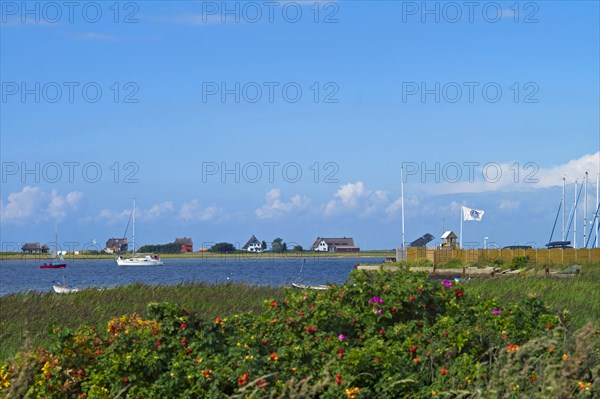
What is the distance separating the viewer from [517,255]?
69.5 meters

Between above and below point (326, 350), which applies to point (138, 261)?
above

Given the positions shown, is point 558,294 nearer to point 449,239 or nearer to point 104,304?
point 104,304

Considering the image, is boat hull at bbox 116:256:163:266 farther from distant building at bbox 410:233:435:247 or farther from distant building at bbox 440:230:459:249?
distant building at bbox 440:230:459:249

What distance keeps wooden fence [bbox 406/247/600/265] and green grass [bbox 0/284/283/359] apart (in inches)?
1718

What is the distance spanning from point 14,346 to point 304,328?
25.5 ft

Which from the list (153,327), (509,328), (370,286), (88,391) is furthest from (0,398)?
(509,328)

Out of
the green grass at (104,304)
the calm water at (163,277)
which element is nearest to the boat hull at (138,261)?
the calm water at (163,277)

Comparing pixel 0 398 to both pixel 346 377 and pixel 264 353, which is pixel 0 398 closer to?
pixel 264 353

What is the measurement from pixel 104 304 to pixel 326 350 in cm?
1462

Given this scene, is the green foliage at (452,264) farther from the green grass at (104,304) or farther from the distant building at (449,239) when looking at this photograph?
the green grass at (104,304)

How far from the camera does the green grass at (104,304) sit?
1991 cm

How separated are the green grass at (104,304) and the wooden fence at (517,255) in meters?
43.6

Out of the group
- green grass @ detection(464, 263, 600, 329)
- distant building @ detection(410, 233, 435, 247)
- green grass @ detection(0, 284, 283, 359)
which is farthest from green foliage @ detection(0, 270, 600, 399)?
distant building @ detection(410, 233, 435, 247)

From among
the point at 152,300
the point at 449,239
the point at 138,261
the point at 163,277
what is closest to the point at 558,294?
the point at 152,300
